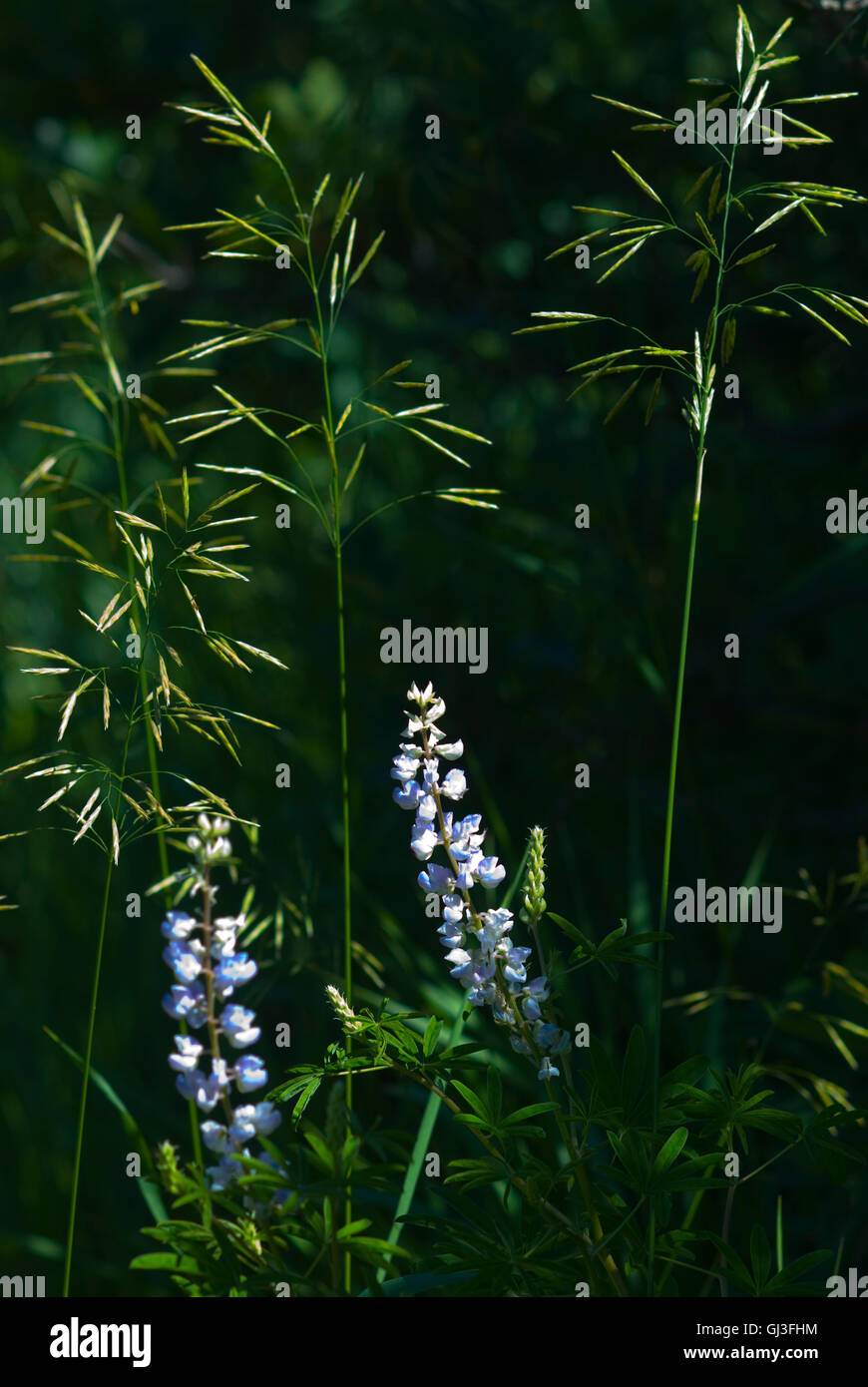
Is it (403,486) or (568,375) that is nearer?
(568,375)

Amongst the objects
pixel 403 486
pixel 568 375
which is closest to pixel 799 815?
pixel 568 375

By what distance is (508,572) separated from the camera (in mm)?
2658

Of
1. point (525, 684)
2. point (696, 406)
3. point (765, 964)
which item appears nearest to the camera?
point (696, 406)

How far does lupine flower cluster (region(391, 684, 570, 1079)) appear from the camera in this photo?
114cm

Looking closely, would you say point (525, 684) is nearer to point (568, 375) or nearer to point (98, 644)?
point (568, 375)

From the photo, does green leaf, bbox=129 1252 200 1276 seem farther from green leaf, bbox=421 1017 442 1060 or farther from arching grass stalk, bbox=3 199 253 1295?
green leaf, bbox=421 1017 442 1060

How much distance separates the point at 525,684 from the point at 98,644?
4.01 feet

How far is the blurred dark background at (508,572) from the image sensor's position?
7.20ft

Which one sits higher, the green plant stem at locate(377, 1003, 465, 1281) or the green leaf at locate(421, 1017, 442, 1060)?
the green leaf at locate(421, 1017, 442, 1060)

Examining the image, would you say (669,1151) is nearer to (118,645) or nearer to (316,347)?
(118,645)

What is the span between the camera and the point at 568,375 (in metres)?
2.53

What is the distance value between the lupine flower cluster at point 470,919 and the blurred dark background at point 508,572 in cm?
75

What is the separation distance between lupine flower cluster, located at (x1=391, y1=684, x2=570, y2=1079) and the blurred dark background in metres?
0.75

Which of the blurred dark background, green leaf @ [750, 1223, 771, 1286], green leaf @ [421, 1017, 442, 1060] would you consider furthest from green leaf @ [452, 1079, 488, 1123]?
the blurred dark background
